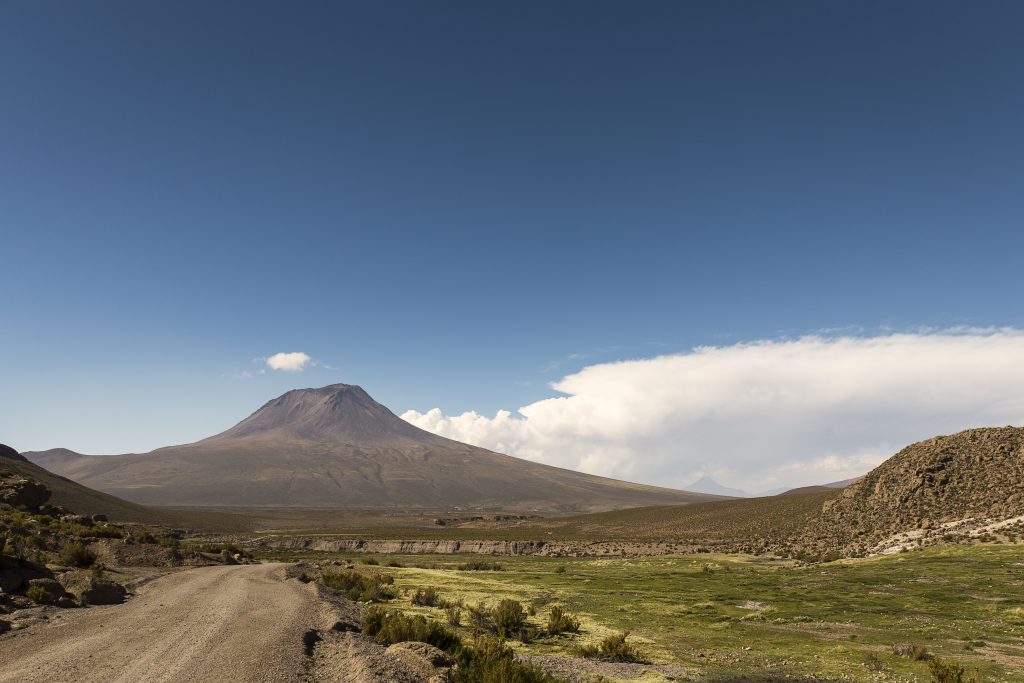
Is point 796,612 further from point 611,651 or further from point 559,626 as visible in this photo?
point 611,651

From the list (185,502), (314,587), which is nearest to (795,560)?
(314,587)

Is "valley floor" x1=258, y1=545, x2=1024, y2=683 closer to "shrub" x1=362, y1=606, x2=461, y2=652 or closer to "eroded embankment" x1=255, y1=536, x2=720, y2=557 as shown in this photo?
"shrub" x1=362, y1=606, x2=461, y2=652

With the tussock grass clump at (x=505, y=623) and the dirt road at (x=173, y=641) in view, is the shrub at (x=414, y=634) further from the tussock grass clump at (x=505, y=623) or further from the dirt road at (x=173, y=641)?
the tussock grass clump at (x=505, y=623)

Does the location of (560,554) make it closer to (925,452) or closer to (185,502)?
(925,452)

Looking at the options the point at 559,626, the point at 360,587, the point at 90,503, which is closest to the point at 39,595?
the point at 360,587

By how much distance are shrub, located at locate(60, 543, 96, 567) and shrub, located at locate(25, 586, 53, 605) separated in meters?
8.37

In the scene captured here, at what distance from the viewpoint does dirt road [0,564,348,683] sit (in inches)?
409

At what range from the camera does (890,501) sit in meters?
50.1

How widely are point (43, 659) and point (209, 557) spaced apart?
29432mm

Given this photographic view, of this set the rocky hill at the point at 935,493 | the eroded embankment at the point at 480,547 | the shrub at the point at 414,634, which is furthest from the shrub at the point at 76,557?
the rocky hill at the point at 935,493

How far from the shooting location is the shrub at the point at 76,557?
77.2 ft

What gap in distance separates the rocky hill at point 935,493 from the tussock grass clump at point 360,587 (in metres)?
36.6

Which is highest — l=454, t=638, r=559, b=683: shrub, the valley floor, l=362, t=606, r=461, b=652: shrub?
l=454, t=638, r=559, b=683: shrub

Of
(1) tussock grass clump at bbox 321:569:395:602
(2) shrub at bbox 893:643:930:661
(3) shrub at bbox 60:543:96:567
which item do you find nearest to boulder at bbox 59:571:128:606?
(3) shrub at bbox 60:543:96:567
